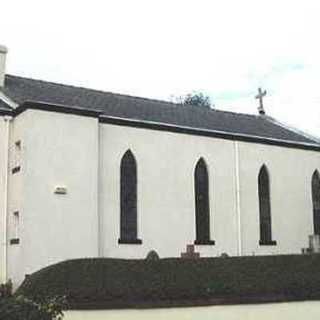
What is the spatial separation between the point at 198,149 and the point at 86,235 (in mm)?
7037

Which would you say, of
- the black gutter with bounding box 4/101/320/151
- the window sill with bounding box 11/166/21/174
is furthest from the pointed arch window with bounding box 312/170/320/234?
the window sill with bounding box 11/166/21/174

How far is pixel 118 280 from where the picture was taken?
17875 millimetres

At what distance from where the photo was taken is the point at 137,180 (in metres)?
26.9

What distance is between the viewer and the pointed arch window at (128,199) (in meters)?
26.3

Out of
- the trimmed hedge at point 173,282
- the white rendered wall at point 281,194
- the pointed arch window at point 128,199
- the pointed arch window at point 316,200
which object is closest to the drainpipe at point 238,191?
the white rendered wall at point 281,194

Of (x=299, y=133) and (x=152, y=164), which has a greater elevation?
(x=299, y=133)

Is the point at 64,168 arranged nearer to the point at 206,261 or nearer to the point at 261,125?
the point at 206,261

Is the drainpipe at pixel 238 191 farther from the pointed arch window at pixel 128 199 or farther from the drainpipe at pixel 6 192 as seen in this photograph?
the drainpipe at pixel 6 192

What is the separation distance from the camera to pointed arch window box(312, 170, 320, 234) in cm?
3359

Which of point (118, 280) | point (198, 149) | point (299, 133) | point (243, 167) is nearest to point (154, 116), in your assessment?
point (198, 149)

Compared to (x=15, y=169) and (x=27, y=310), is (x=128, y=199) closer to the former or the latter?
(x=15, y=169)

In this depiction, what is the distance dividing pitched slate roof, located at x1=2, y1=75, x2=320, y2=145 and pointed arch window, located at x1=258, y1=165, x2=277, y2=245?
6.65ft

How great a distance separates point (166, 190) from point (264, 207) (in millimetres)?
5788

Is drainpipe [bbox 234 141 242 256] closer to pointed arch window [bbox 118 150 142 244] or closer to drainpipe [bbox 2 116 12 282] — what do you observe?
pointed arch window [bbox 118 150 142 244]
